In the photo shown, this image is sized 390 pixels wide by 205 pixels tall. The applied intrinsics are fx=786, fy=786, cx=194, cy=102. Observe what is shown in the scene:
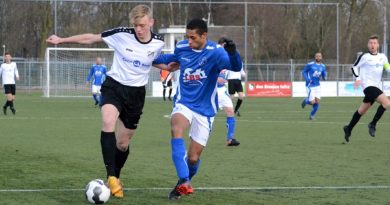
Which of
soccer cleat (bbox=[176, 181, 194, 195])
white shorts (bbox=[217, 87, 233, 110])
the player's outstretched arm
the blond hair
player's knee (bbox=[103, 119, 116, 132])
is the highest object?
the blond hair

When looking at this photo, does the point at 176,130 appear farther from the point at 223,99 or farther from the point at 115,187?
the point at 223,99

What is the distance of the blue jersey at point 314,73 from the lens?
2598cm

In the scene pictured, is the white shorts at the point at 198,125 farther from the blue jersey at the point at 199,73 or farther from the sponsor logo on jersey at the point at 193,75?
the sponsor logo on jersey at the point at 193,75

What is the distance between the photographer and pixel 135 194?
854 cm

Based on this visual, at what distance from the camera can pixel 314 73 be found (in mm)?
26219

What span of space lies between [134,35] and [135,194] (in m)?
1.76

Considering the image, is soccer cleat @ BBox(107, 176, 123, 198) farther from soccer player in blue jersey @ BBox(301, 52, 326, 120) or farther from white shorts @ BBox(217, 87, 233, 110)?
soccer player in blue jersey @ BBox(301, 52, 326, 120)

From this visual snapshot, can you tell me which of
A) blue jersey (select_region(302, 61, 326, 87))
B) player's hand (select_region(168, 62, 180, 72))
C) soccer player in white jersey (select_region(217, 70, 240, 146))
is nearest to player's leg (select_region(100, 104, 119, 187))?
player's hand (select_region(168, 62, 180, 72))

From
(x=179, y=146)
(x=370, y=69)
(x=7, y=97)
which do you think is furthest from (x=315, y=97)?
(x=179, y=146)

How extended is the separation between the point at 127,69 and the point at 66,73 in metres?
37.1

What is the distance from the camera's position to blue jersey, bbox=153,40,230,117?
857cm

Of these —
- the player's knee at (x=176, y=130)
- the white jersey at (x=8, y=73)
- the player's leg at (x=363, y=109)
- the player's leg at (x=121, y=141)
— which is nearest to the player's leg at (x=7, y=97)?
the white jersey at (x=8, y=73)

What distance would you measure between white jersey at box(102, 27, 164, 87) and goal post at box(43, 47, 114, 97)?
116 feet

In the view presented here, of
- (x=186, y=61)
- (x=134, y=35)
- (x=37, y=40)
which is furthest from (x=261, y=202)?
(x=37, y=40)
